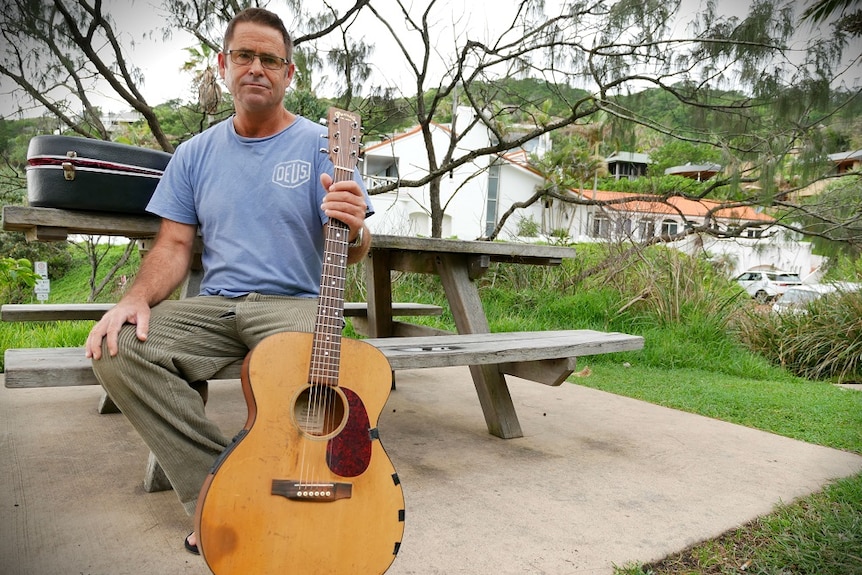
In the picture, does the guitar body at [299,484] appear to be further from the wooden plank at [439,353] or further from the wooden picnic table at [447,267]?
the wooden picnic table at [447,267]

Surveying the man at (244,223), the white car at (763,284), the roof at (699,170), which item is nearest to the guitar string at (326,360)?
the man at (244,223)

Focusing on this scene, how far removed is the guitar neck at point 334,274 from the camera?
4.82 ft

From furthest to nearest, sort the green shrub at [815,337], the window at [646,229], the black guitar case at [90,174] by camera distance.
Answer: the window at [646,229] → the green shrub at [815,337] → the black guitar case at [90,174]

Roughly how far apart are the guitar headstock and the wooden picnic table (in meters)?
0.65

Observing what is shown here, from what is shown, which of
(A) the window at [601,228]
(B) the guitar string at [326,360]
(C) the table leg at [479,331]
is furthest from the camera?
(A) the window at [601,228]

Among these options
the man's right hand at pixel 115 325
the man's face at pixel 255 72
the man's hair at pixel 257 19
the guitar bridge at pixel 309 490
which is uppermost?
the man's hair at pixel 257 19

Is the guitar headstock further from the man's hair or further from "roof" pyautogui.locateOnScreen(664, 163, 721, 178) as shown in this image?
"roof" pyautogui.locateOnScreen(664, 163, 721, 178)

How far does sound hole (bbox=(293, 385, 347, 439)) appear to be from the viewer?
1.45 metres

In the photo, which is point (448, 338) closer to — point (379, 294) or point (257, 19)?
point (379, 294)

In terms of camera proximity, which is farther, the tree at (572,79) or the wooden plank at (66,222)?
the tree at (572,79)

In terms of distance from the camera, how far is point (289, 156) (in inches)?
76.9

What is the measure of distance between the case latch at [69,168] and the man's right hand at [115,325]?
2.11 ft

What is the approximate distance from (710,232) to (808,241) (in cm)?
113

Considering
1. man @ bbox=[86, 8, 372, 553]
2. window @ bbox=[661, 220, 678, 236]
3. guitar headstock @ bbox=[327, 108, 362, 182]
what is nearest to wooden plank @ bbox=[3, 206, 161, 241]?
man @ bbox=[86, 8, 372, 553]
